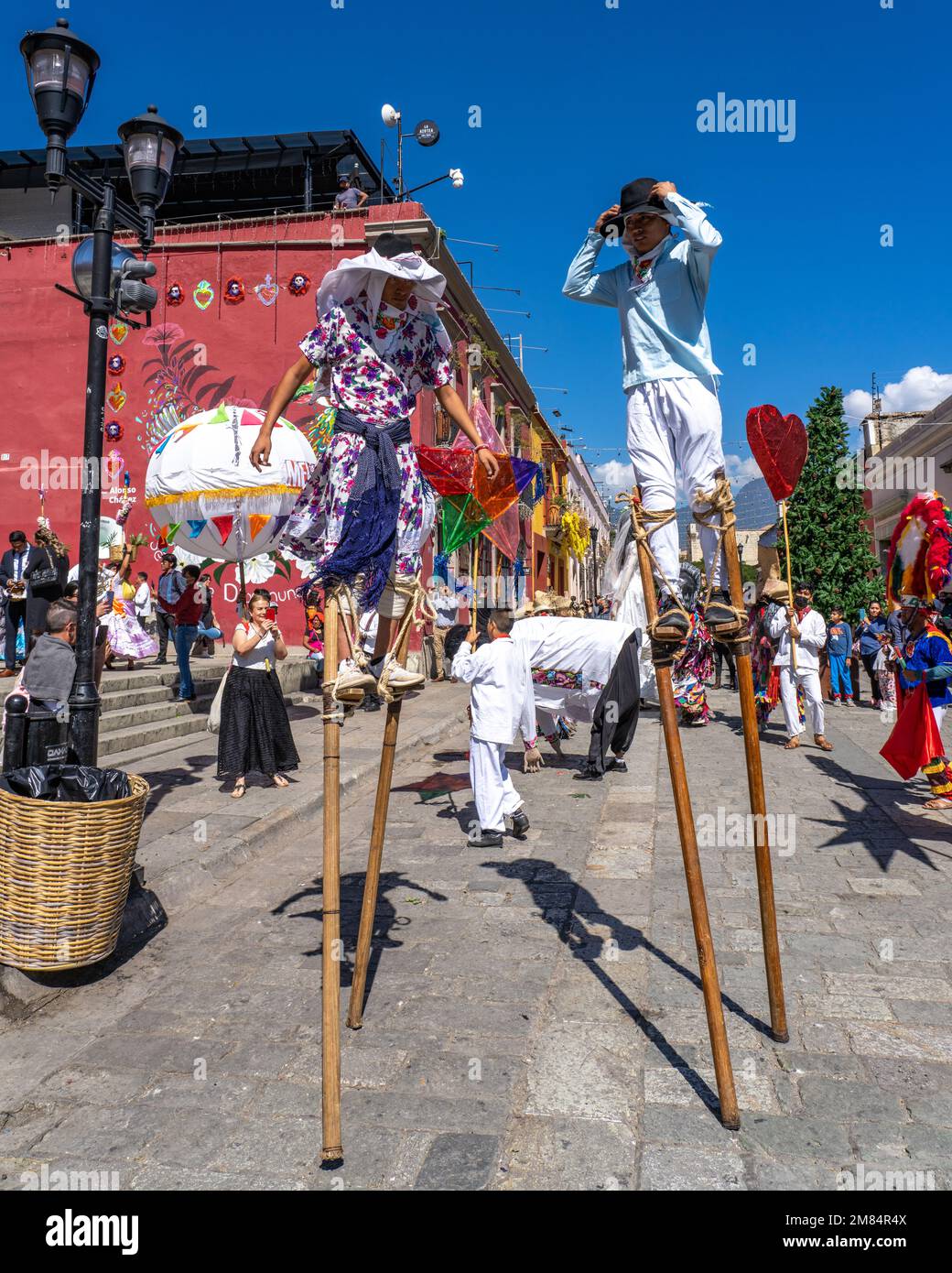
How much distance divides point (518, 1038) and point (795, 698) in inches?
335

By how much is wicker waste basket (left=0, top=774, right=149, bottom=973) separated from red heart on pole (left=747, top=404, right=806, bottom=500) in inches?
128

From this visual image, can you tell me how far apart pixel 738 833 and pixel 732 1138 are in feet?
13.5

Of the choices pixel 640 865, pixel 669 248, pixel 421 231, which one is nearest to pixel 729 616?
pixel 669 248

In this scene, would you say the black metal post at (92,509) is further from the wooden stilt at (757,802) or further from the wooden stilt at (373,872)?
the wooden stilt at (757,802)

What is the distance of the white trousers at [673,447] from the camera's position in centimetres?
332

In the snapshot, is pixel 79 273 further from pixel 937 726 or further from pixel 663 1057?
pixel 937 726

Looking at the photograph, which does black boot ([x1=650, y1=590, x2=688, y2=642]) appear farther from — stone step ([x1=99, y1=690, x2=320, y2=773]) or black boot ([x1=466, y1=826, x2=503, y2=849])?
stone step ([x1=99, y1=690, x2=320, y2=773])

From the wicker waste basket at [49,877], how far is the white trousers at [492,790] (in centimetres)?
300

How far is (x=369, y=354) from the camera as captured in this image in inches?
131

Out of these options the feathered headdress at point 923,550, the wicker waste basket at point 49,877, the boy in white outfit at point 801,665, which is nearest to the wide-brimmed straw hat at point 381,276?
the wicker waste basket at point 49,877

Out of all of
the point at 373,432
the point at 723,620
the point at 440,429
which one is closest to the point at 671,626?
the point at 723,620

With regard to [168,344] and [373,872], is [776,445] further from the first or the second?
[168,344]

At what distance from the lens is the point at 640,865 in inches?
231
